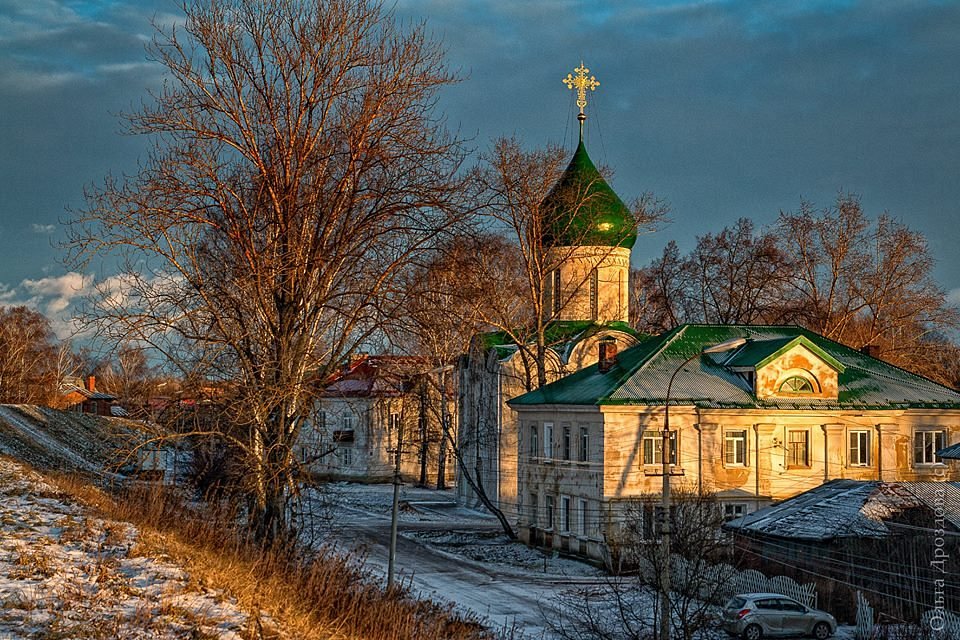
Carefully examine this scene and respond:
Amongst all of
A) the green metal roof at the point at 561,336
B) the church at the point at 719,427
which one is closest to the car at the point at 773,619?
the church at the point at 719,427

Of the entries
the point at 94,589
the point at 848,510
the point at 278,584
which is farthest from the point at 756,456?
the point at 94,589

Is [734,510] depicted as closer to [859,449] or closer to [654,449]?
[654,449]

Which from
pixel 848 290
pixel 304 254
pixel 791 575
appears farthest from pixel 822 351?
pixel 304 254

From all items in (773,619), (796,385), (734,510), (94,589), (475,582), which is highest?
(796,385)

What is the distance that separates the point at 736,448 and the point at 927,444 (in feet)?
21.9

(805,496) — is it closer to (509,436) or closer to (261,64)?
(509,436)

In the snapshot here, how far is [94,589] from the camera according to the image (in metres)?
10.1

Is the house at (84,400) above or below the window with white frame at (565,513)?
above

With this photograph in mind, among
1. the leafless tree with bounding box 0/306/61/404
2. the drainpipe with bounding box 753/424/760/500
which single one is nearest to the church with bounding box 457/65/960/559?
the drainpipe with bounding box 753/424/760/500

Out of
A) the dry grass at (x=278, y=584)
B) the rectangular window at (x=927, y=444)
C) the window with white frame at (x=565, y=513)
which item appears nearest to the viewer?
the dry grass at (x=278, y=584)

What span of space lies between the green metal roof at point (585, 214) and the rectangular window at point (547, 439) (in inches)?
334

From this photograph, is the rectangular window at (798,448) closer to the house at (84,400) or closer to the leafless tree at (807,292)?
the leafless tree at (807,292)

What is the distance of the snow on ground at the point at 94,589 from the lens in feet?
29.6

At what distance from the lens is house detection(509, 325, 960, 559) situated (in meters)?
30.7
